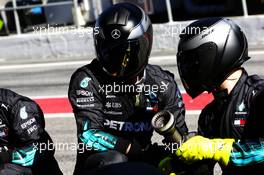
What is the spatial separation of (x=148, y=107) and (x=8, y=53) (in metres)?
11.6

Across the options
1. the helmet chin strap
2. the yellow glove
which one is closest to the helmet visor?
the helmet chin strap

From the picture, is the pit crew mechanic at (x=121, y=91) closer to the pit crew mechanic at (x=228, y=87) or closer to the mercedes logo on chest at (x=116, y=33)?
the mercedes logo on chest at (x=116, y=33)

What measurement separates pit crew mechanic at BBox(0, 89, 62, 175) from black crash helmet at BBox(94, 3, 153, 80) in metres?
0.81

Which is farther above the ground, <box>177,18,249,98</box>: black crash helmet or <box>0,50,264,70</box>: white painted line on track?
<box>177,18,249,98</box>: black crash helmet

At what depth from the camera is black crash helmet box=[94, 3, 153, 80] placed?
14.7ft

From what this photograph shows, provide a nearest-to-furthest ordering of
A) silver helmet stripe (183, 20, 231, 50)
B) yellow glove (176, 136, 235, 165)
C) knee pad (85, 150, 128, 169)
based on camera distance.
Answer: knee pad (85, 150, 128, 169), yellow glove (176, 136, 235, 165), silver helmet stripe (183, 20, 231, 50)

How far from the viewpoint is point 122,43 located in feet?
14.6

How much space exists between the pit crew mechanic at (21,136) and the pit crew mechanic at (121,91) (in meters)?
0.44

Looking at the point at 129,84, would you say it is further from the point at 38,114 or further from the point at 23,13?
the point at 23,13

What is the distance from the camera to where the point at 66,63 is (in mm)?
14305

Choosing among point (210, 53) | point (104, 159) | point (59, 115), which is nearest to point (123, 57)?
point (210, 53)

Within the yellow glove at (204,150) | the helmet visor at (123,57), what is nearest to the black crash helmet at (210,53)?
the yellow glove at (204,150)

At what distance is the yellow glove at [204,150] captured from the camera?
3.65m

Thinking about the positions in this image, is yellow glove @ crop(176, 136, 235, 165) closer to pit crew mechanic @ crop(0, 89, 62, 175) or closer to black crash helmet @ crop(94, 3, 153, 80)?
black crash helmet @ crop(94, 3, 153, 80)
